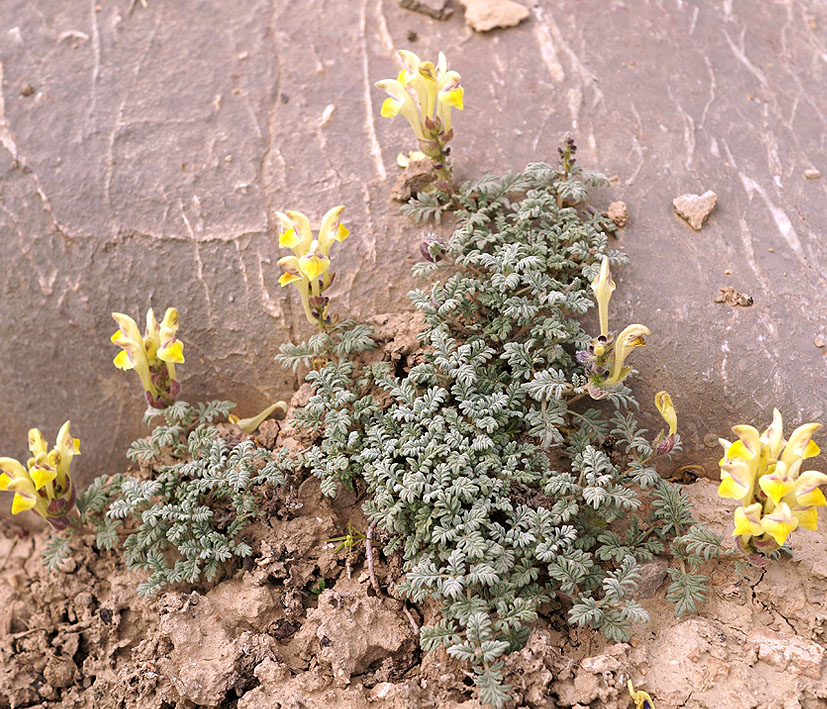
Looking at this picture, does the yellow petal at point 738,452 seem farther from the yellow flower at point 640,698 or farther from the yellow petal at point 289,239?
the yellow petal at point 289,239

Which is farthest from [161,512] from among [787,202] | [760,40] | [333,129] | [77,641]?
[760,40]

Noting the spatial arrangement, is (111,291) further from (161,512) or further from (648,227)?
(648,227)

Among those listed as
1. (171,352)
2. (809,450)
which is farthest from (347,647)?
(809,450)

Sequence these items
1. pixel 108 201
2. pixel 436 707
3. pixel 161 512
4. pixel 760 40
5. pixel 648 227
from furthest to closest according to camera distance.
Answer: pixel 760 40
pixel 108 201
pixel 648 227
pixel 161 512
pixel 436 707

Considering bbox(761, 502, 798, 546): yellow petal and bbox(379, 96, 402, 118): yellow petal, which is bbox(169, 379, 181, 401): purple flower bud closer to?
bbox(379, 96, 402, 118): yellow petal

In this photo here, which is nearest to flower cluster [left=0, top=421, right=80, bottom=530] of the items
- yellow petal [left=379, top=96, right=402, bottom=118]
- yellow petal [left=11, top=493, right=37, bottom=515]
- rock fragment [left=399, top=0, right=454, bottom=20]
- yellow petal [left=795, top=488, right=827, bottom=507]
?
yellow petal [left=11, top=493, right=37, bottom=515]
